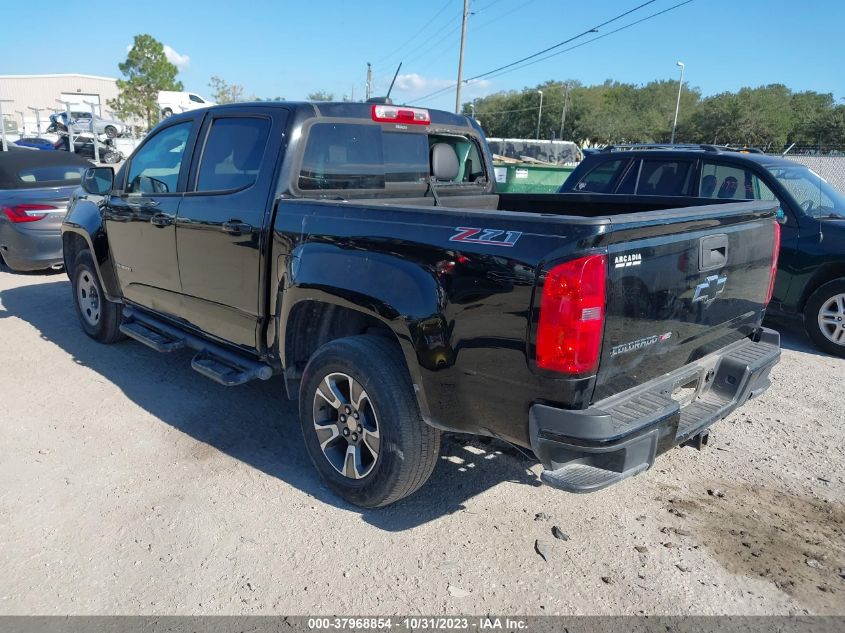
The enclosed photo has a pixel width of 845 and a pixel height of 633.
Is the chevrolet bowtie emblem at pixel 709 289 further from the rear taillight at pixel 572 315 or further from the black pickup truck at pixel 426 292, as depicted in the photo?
the rear taillight at pixel 572 315

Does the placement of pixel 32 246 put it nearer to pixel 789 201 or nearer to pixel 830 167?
pixel 789 201

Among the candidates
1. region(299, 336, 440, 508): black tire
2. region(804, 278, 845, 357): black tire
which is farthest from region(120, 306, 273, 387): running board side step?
region(804, 278, 845, 357): black tire

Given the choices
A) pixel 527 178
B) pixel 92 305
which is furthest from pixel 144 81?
pixel 92 305

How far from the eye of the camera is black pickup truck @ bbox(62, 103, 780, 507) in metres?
2.48

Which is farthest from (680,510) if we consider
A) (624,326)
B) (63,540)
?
(63,540)

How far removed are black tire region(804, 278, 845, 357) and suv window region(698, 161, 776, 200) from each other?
1.08 m

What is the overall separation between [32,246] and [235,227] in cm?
596

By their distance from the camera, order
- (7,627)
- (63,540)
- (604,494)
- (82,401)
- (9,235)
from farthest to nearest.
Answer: (9,235) → (82,401) → (604,494) → (63,540) → (7,627)

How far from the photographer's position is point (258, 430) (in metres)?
4.30

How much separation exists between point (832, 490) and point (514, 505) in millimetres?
1897

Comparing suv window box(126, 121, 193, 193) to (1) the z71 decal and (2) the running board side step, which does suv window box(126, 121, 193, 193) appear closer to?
(2) the running board side step

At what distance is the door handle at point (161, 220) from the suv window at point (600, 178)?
15.8 feet

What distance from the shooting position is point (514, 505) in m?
3.47

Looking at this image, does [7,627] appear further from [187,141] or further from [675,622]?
[187,141]
